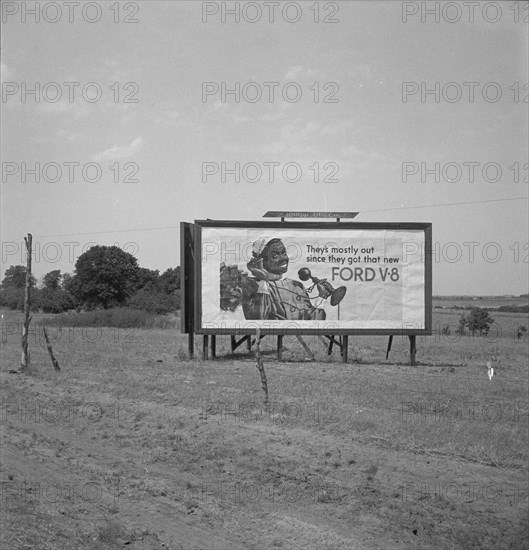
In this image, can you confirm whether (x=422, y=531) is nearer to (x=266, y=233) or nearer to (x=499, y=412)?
(x=499, y=412)

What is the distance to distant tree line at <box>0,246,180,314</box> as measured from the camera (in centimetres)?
2534

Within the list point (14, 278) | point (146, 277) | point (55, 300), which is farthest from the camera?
point (146, 277)

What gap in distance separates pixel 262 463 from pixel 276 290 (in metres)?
11.3

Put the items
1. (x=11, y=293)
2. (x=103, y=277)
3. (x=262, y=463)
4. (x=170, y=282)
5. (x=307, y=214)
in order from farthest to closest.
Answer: (x=170, y=282), (x=103, y=277), (x=11, y=293), (x=307, y=214), (x=262, y=463)

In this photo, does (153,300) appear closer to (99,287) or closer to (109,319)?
(109,319)

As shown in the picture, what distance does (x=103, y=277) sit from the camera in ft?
92.7

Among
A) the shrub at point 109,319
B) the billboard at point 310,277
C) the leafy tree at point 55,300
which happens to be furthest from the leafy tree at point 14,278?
the shrub at point 109,319

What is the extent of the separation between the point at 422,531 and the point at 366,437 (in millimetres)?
2766

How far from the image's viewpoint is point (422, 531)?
6.28 metres

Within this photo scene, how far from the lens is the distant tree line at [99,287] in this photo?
25.3 m

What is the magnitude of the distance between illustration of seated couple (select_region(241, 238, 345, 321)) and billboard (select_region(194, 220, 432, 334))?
3 cm

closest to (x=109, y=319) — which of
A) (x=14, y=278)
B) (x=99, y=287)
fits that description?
(x=99, y=287)

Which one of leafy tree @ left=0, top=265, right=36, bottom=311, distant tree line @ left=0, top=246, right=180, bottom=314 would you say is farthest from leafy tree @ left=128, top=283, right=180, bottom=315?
leafy tree @ left=0, top=265, right=36, bottom=311

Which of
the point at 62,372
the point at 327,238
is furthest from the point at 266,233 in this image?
the point at 62,372
